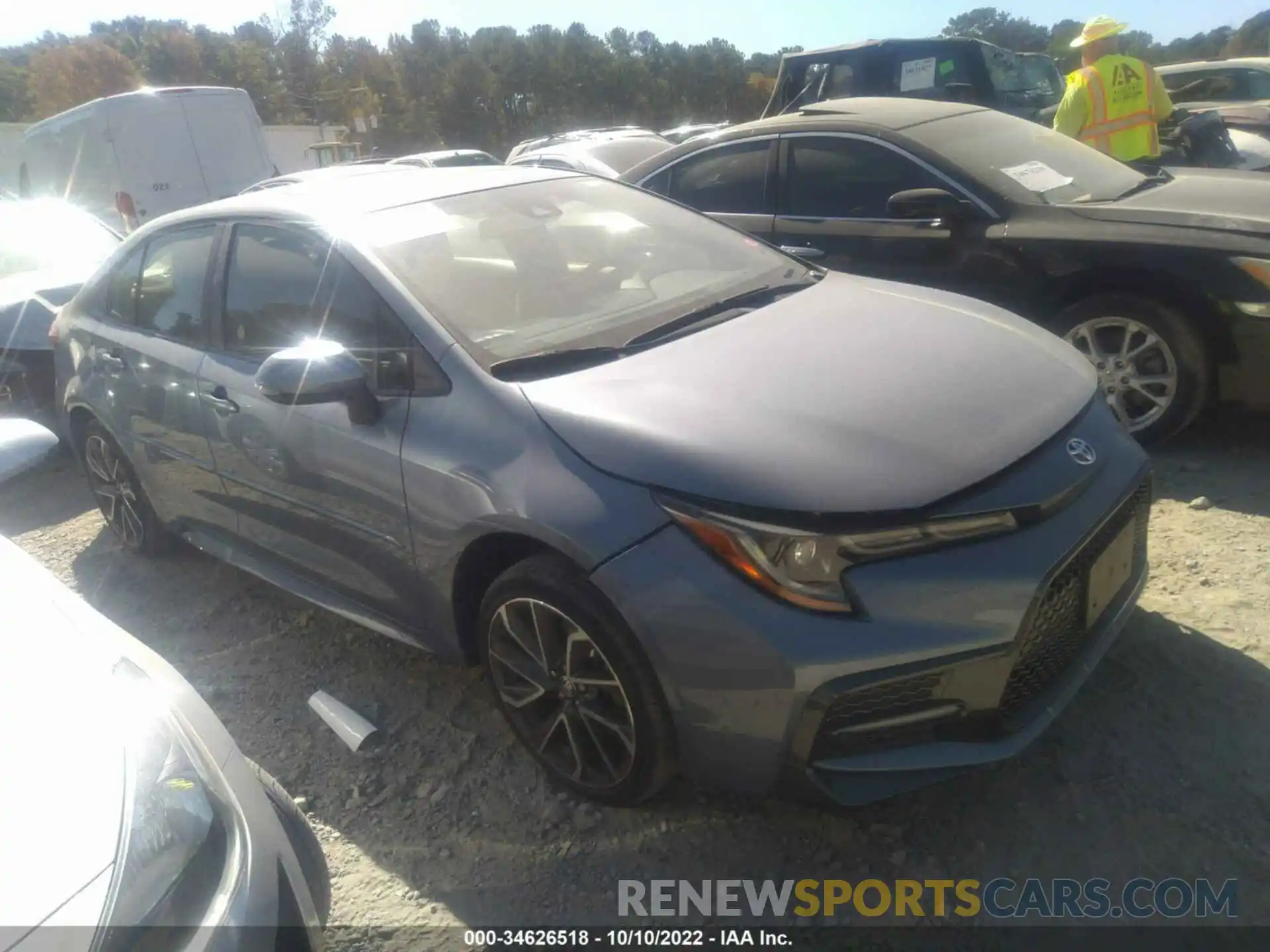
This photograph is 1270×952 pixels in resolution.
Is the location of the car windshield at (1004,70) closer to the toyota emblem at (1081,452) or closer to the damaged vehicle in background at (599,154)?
the damaged vehicle in background at (599,154)

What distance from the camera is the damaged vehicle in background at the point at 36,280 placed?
5594mm

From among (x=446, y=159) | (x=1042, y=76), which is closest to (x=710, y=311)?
(x=1042, y=76)

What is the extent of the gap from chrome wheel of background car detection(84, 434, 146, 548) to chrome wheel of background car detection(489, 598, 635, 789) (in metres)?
2.54

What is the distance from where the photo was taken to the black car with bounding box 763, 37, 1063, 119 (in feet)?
33.4

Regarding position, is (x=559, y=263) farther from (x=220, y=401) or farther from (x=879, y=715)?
(x=879, y=715)

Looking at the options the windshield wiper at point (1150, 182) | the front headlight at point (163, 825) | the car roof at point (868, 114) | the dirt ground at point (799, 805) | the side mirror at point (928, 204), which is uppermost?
the car roof at point (868, 114)

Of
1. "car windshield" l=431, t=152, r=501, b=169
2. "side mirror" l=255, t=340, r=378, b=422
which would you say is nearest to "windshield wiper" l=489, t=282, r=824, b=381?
"side mirror" l=255, t=340, r=378, b=422

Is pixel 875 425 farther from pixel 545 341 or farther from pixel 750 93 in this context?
pixel 750 93

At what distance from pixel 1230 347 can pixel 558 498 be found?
3049 mm

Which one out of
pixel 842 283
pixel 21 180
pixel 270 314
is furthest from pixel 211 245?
pixel 21 180

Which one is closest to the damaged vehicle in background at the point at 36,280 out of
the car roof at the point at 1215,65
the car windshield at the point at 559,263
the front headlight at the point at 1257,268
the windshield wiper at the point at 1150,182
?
the car windshield at the point at 559,263

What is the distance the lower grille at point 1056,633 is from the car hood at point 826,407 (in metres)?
0.29

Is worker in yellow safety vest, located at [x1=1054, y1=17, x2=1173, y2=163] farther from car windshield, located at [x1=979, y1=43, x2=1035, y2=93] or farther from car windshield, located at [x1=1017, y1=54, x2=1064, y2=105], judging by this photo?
car windshield, located at [x1=1017, y1=54, x2=1064, y2=105]

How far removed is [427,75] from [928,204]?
4591 centimetres
